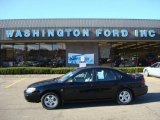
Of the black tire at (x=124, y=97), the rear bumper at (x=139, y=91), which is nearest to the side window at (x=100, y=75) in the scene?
the black tire at (x=124, y=97)

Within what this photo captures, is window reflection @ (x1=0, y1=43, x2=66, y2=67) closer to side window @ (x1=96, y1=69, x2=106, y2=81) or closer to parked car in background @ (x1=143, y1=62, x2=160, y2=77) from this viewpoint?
parked car in background @ (x1=143, y1=62, x2=160, y2=77)

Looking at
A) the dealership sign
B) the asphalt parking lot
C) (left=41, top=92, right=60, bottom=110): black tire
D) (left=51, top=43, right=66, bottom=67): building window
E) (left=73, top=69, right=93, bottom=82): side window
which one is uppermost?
the dealership sign

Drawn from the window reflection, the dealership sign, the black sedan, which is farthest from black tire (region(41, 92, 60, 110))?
the window reflection

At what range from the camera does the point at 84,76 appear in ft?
38.8

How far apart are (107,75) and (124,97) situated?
975mm

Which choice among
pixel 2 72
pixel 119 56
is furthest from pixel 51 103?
pixel 119 56

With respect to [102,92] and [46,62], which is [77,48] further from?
[102,92]

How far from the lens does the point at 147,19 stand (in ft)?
103

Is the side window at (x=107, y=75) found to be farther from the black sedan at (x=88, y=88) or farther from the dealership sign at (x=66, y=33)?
the dealership sign at (x=66, y=33)

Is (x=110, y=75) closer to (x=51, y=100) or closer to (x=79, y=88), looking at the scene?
(x=79, y=88)

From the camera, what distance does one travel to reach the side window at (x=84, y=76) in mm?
11719

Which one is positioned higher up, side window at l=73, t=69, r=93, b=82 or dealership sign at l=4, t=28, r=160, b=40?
dealership sign at l=4, t=28, r=160, b=40

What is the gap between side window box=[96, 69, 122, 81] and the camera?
11.9 m

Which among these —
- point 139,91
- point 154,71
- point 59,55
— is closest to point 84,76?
point 139,91
